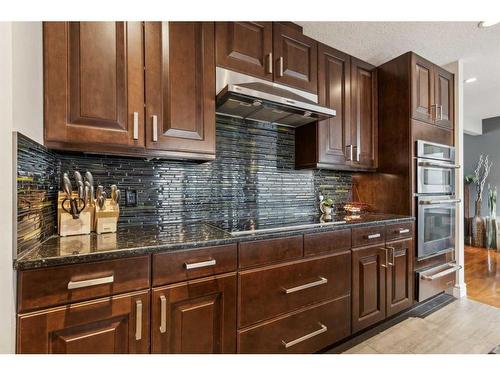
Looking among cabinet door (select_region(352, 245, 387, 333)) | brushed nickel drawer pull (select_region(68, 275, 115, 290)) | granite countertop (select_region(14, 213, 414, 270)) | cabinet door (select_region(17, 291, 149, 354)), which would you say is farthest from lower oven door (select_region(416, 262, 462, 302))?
brushed nickel drawer pull (select_region(68, 275, 115, 290))

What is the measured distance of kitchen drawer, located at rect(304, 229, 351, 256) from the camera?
57.1 inches

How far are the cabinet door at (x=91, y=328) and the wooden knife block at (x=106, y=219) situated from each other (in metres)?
0.44

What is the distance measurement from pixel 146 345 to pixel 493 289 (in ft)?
11.6

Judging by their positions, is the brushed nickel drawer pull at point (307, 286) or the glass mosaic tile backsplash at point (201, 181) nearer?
the glass mosaic tile backsplash at point (201, 181)

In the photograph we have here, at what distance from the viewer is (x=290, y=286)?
1367 mm

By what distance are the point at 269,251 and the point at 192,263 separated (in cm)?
43

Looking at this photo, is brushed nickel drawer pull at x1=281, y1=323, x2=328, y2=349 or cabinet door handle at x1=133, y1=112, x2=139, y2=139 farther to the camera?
brushed nickel drawer pull at x1=281, y1=323, x2=328, y2=349

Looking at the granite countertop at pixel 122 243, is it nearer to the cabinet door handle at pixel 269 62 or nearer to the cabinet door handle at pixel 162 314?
the cabinet door handle at pixel 162 314

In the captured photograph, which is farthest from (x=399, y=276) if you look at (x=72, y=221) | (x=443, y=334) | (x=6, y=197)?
(x=6, y=197)

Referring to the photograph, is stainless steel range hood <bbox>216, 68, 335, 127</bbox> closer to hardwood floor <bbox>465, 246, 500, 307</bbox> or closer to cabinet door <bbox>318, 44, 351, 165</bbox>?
cabinet door <bbox>318, 44, 351, 165</bbox>

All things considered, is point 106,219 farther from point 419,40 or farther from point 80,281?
point 419,40

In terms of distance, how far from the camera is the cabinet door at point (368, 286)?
5.47 ft

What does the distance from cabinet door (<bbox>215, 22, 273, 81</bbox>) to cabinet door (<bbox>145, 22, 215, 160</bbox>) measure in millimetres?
74

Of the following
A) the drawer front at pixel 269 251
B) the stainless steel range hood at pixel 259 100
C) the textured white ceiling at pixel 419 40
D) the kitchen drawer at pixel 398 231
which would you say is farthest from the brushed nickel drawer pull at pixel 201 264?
the textured white ceiling at pixel 419 40
